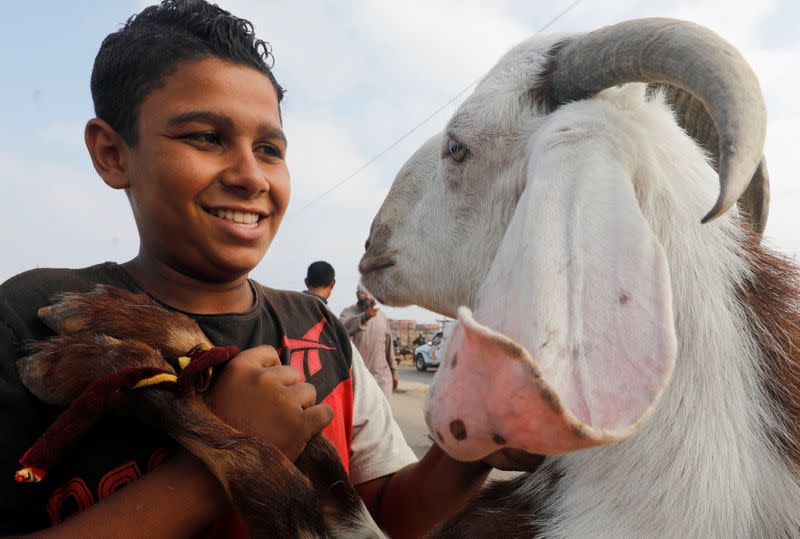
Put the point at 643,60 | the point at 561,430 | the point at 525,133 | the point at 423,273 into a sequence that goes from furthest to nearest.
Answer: the point at 423,273
the point at 525,133
the point at 643,60
the point at 561,430

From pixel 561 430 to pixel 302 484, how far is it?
889mm

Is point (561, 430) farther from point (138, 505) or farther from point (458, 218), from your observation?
point (458, 218)

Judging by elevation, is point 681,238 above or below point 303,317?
above

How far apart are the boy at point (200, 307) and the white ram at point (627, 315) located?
54 centimetres

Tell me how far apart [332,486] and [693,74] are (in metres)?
1.46

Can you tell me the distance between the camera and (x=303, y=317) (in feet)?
7.01

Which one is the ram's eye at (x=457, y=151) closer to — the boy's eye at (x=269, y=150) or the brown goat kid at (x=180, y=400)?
the boy's eye at (x=269, y=150)

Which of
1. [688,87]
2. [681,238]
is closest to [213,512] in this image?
[681,238]

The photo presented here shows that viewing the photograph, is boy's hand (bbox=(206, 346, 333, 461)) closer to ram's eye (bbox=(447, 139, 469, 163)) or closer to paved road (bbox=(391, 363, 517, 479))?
ram's eye (bbox=(447, 139, 469, 163))

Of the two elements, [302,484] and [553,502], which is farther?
[302,484]

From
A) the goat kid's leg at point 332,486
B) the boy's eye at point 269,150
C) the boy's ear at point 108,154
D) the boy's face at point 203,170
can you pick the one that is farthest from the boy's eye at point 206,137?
the goat kid's leg at point 332,486

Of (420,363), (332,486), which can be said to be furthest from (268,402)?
(420,363)

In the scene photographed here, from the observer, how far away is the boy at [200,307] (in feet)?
4.51

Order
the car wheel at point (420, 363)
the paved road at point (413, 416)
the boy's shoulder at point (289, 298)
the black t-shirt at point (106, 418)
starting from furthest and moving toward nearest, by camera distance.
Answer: the car wheel at point (420, 363) < the paved road at point (413, 416) < the boy's shoulder at point (289, 298) < the black t-shirt at point (106, 418)
